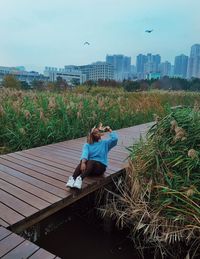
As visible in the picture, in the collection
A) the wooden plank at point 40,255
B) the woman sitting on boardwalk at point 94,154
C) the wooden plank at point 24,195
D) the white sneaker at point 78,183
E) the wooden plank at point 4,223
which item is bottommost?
the wooden plank at point 40,255

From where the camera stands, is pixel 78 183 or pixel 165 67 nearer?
pixel 78 183

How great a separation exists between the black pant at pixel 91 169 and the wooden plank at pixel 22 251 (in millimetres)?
1036

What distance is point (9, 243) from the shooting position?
5.46ft

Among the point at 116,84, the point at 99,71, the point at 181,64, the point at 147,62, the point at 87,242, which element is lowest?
the point at 87,242

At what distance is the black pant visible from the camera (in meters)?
2.67

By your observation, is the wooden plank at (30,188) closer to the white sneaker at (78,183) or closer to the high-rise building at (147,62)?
the white sneaker at (78,183)

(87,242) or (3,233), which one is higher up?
(3,233)

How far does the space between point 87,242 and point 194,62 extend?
3520 cm

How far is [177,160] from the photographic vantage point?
2592 millimetres

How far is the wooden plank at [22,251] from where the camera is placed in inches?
60.7

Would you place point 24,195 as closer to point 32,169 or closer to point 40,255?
point 32,169

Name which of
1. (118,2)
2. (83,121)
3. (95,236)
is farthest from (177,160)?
(118,2)

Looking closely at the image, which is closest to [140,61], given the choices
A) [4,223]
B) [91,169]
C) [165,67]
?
[165,67]

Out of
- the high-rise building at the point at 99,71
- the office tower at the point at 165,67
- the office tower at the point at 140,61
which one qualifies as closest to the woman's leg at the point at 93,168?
the high-rise building at the point at 99,71
